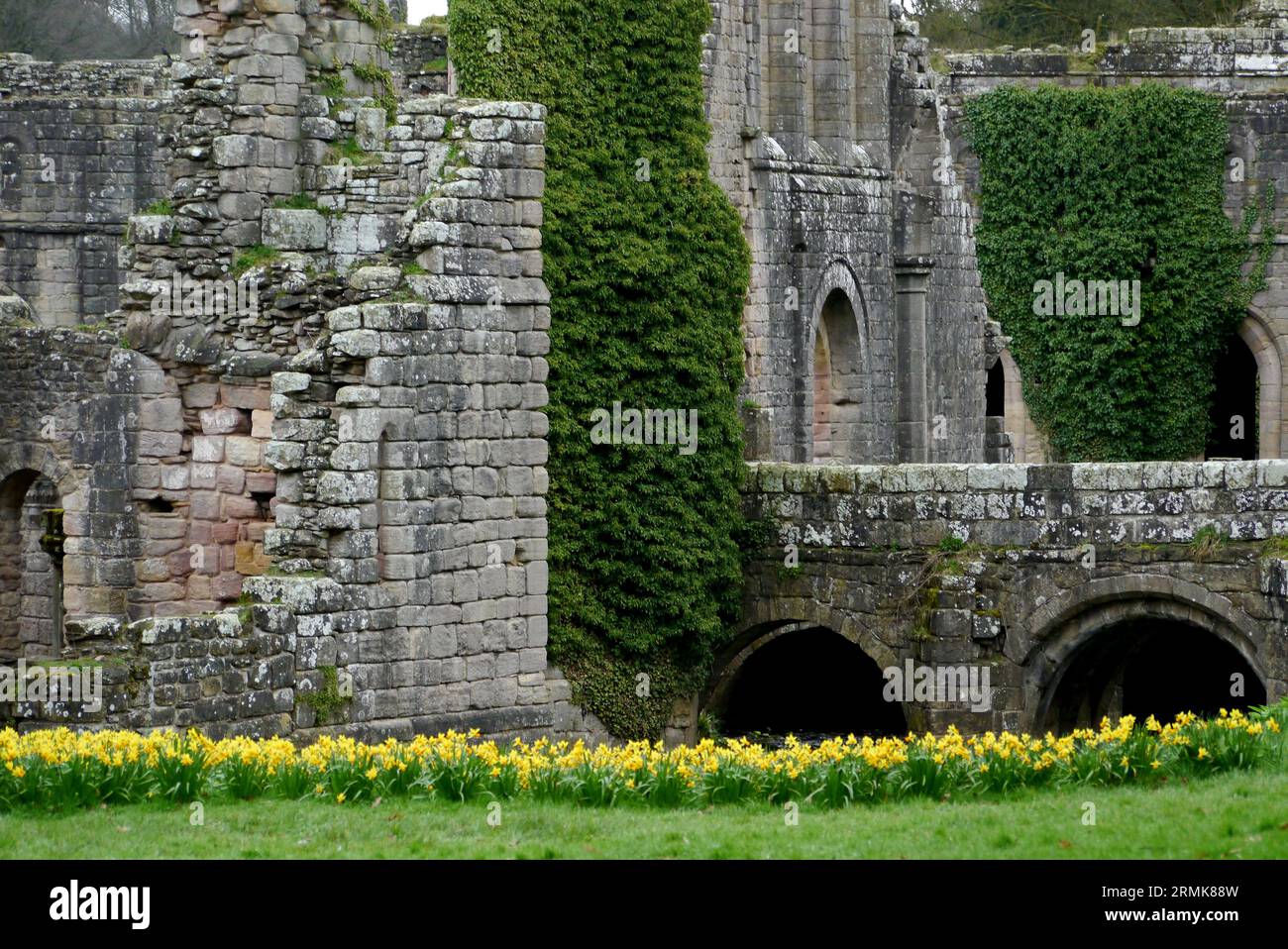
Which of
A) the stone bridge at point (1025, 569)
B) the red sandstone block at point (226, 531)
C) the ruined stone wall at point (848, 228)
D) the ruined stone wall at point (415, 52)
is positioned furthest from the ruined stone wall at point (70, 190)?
the red sandstone block at point (226, 531)

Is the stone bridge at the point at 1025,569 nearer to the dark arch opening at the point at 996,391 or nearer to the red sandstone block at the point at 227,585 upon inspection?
the red sandstone block at the point at 227,585

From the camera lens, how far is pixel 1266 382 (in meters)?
41.2

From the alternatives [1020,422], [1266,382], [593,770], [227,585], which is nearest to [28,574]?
[227,585]

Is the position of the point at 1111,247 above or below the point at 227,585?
above

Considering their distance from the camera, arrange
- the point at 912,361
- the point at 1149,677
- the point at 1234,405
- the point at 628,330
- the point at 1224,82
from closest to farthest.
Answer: the point at 628,330
the point at 1149,677
the point at 912,361
the point at 1224,82
the point at 1234,405

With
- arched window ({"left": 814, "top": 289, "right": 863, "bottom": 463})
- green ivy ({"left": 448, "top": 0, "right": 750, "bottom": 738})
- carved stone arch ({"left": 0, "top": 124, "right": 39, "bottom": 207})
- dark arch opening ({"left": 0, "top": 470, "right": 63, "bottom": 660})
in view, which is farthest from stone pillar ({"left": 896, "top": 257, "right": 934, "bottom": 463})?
dark arch opening ({"left": 0, "top": 470, "right": 63, "bottom": 660})

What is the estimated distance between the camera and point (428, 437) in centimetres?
1870

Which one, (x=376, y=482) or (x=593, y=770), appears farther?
(x=376, y=482)

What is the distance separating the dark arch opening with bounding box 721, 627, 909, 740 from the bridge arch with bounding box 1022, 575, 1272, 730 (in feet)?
7.96

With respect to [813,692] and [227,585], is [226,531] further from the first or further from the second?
[813,692]

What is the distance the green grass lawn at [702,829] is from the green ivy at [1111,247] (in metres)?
24.5

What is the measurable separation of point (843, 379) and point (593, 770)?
17382 mm
